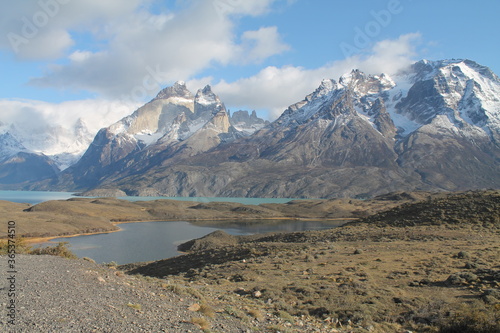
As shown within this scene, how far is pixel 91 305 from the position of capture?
13.7 m

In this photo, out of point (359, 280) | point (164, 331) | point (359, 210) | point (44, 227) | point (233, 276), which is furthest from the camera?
Answer: point (359, 210)

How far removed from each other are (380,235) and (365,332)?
28.2m

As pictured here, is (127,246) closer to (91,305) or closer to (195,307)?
(195,307)

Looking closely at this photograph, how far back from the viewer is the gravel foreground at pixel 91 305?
11734 mm

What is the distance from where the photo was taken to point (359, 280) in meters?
23.8

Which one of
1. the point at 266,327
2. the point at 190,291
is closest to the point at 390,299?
the point at 266,327

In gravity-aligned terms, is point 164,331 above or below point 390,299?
above

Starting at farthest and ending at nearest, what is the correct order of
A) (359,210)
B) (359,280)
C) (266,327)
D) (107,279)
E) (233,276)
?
(359,210) < (233,276) < (359,280) < (107,279) < (266,327)

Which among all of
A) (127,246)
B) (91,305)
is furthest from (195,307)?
(127,246)

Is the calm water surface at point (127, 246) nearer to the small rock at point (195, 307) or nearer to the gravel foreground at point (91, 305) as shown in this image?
the gravel foreground at point (91, 305)

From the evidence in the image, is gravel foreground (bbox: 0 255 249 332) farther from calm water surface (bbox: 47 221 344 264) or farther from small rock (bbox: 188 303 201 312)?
calm water surface (bbox: 47 221 344 264)

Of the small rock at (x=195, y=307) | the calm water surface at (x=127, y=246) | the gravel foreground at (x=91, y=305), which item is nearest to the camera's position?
the gravel foreground at (x=91, y=305)

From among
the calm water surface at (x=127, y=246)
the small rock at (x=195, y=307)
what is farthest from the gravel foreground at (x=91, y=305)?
the calm water surface at (x=127, y=246)

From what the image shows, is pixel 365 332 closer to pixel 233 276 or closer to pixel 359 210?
pixel 233 276
